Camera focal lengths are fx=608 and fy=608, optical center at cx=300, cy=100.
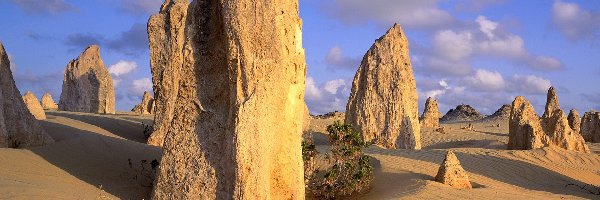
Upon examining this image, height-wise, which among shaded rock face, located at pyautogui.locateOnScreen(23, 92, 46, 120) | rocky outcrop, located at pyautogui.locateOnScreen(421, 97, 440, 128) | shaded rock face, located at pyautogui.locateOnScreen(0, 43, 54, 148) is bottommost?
shaded rock face, located at pyautogui.locateOnScreen(0, 43, 54, 148)

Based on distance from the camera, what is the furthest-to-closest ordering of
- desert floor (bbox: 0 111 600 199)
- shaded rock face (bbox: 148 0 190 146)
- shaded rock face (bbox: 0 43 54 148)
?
shaded rock face (bbox: 148 0 190 146) → shaded rock face (bbox: 0 43 54 148) → desert floor (bbox: 0 111 600 199)

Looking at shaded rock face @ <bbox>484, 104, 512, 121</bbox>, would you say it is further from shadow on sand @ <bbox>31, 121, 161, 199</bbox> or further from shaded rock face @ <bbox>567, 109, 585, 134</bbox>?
shadow on sand @ <bbox>31, 121, 161, 199</bbox>

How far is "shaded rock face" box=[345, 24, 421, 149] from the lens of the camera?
67.6ft

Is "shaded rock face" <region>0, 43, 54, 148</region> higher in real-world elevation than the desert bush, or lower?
higher

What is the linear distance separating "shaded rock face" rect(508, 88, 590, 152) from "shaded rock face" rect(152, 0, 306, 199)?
44.8 feet

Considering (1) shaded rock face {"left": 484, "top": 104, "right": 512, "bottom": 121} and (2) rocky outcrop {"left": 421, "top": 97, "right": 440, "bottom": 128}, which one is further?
(1) shaded rock face {"left": 484, "top": 104, "right": 512, "bottom": 121}

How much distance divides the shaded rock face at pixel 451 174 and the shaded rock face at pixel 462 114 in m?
47.1

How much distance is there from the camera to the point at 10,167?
10195 mm

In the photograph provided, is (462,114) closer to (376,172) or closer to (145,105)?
(145,105)

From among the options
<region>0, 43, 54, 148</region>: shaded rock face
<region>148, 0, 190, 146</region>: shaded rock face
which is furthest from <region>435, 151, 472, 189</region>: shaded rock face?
<region>0, 43, 54, 148</region>: shaded rock face

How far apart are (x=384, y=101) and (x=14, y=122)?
39.7 ft

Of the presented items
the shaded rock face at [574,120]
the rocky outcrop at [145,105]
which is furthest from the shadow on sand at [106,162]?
the rocky outcrop at [145,105]

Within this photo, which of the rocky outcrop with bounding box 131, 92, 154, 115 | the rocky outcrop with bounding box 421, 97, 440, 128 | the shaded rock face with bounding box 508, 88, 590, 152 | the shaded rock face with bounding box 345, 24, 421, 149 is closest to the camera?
the shaded rock face with bounding box 508, 88, 590, 152

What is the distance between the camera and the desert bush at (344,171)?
12.0 m
